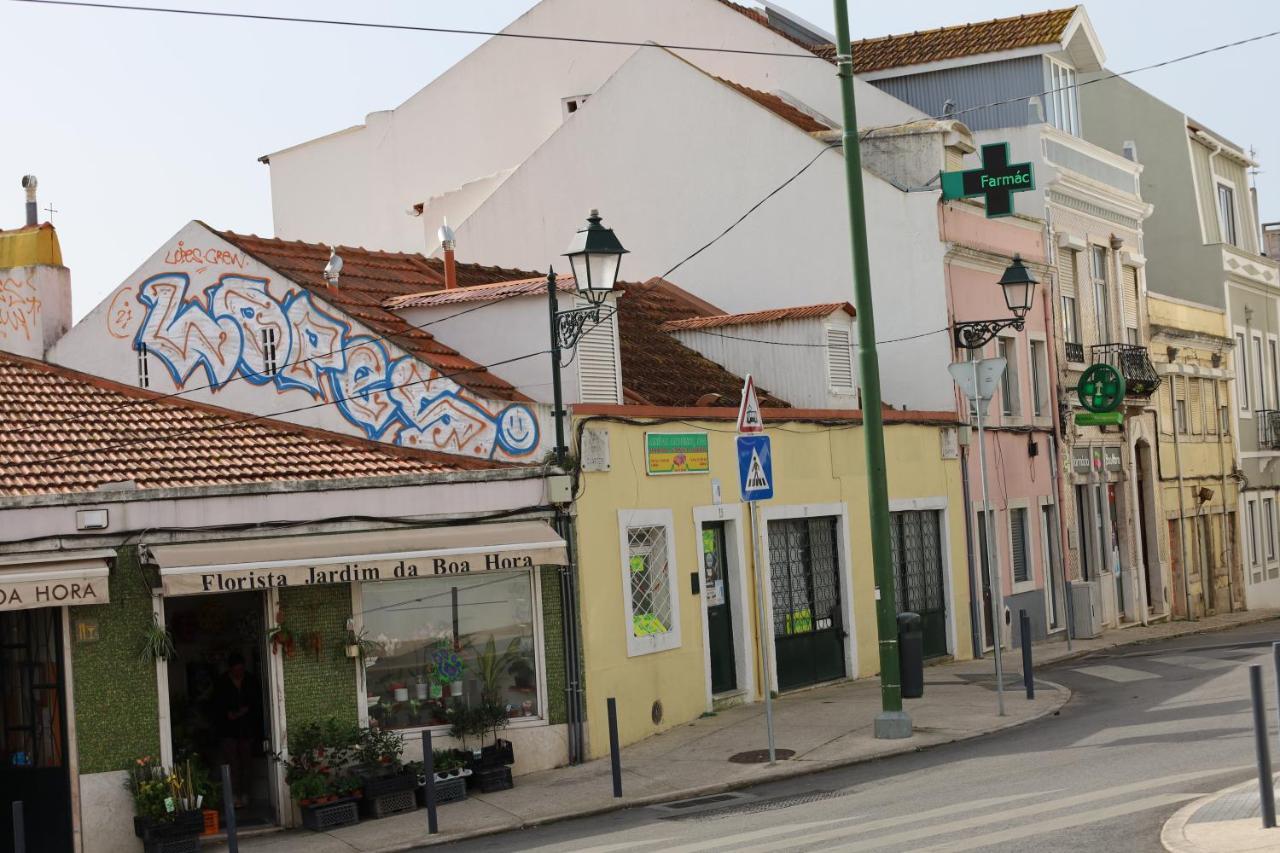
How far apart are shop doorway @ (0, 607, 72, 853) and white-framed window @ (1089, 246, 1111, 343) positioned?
22.9 m

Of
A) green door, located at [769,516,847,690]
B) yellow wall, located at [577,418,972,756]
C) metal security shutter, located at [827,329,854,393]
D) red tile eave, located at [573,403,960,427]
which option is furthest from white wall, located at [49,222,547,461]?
metal security shutter, located at [827,329,854,393]

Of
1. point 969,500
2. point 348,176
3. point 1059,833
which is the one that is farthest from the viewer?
point 348,176

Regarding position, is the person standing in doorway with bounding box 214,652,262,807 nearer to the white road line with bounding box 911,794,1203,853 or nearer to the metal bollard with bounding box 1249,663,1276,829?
the white road line with bounding box 911,794,1203,853

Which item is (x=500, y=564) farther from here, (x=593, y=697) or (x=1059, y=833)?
(x=1059, y=833)

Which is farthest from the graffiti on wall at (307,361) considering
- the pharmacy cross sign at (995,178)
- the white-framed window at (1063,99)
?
the white-framed window at (1063,99)

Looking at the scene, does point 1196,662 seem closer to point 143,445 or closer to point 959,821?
point 959,821

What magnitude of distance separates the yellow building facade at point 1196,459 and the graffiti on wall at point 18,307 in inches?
928

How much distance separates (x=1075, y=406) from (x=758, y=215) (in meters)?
7.77

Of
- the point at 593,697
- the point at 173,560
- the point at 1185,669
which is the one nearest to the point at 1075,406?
the point at 1185,669

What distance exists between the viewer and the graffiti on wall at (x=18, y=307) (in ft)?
61.1

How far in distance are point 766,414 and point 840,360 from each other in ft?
11.8

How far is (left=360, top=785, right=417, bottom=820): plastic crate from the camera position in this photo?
15.2 meters

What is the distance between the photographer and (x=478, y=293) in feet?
61.9

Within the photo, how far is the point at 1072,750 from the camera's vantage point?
15.3m
